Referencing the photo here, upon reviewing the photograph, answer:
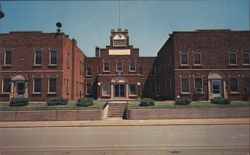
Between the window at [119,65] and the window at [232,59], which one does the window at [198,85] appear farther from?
the window at [119,65]

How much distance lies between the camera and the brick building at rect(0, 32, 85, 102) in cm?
2570

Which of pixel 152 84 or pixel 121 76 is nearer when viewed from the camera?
pixel 121 76

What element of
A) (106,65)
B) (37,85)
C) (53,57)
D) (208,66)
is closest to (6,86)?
(37,85)

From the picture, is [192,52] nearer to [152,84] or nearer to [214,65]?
[214,65]

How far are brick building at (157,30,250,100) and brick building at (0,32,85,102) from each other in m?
13.8

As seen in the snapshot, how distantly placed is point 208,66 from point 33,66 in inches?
805

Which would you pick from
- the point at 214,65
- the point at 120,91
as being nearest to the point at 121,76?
the point at 120,91

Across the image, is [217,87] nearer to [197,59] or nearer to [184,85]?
[184,85]

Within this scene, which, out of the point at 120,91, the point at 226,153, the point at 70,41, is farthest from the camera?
the point at 120,91

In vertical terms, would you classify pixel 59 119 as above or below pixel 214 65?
below

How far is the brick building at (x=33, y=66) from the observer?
2570cm

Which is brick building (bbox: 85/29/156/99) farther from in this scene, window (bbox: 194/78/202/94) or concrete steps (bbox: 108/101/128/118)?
concrete steps (bbox: 108/101/128/118)

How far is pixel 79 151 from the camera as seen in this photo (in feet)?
24.1

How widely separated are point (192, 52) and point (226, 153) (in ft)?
70.3
